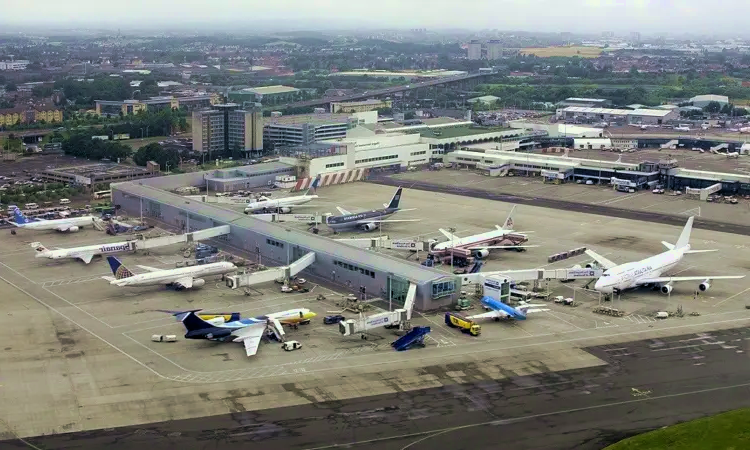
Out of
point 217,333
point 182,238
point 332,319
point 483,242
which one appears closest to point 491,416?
point 332,319

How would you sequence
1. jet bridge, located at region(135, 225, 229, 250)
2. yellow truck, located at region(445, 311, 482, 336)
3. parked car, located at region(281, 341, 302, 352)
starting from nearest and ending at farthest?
1. parked car, located at region(281, 341, 302, 352)
2. yellow truck, located at region(445, 311, 482, 336)
3. jet bridge, located at region(135, 225, 229, 250)

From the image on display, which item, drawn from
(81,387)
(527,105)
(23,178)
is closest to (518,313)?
(81,387)

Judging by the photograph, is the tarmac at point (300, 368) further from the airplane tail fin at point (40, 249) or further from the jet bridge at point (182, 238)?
the jet bridge at point (182, 238)

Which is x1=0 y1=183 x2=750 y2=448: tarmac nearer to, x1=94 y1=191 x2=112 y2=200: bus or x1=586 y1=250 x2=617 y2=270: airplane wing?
x1=586 y1=250 x2=617 y2=270: airplane wing

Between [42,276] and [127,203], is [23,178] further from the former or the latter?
[42,276]

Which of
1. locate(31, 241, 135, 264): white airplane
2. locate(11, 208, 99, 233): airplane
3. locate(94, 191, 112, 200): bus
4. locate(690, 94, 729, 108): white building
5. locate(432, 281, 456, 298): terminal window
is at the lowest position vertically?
locate(94, 191, 112, 200): bus

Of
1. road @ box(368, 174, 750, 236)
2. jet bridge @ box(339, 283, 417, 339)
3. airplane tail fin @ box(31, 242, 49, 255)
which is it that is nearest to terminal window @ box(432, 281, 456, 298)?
jet bridge @ box(339, 283, 417, 339)

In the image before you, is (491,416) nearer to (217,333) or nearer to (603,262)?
(217,333)
